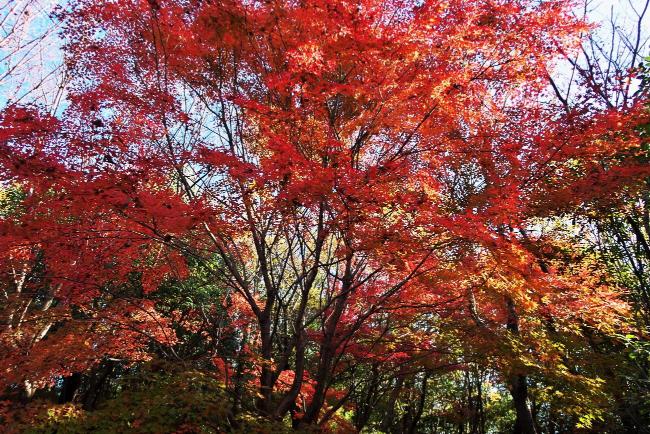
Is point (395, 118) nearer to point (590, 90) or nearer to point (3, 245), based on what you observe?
point (590, 90)

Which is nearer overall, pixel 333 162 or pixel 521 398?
pixel 333 162

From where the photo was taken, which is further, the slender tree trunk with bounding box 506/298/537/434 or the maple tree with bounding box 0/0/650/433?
the slender tree trunk with bounding box 506/298/537/434

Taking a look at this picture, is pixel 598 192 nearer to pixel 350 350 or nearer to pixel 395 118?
pixel 395 118

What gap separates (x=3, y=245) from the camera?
6.49m

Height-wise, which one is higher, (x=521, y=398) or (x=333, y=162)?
(x=333, y=162)

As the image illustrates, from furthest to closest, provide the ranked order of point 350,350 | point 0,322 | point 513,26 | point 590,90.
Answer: point 350,350
point 0,322
point 590,90
point 513,26

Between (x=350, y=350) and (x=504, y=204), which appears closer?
(x=504, y=204)

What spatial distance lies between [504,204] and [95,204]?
6.26 metres

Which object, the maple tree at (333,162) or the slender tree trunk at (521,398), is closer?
the maple tree at (333,162)

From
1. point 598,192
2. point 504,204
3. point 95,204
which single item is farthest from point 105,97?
point 598,192

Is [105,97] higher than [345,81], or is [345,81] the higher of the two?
[345,81]

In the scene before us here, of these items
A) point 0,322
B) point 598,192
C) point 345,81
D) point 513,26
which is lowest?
point 0,322

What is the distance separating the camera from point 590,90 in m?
8.00

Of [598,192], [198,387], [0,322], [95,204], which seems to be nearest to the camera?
[198,387]
